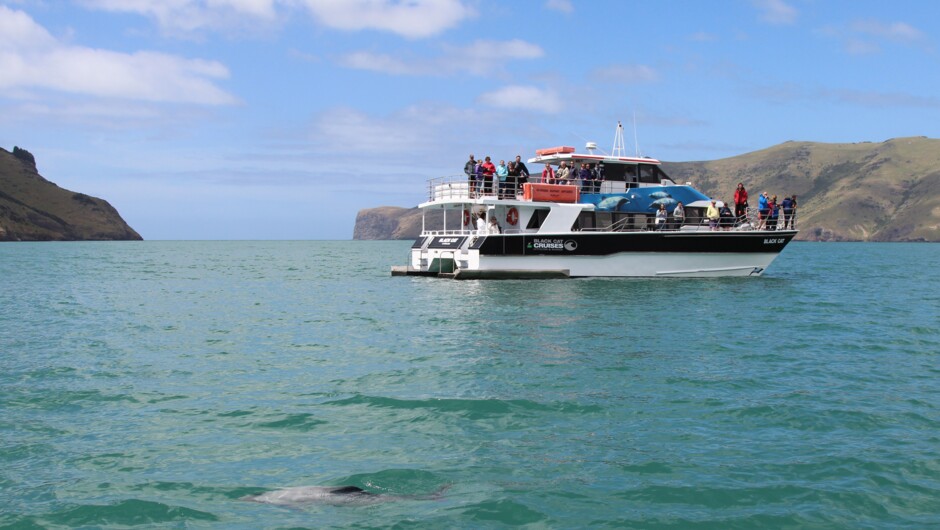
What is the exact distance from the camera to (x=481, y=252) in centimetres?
3331

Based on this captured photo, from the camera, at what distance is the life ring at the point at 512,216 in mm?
34894

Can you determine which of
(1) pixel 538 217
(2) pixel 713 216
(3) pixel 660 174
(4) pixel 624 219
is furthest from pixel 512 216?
(2) pixel 713 216

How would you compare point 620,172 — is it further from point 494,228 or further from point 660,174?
point 494,228

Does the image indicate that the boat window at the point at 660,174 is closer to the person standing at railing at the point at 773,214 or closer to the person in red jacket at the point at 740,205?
the person in red jacket at the point at 740,205

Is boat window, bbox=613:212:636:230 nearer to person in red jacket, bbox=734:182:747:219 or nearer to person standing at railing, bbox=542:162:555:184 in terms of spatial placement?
person standing at railing, bbox=542:162:555:184

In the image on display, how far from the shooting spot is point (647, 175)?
3691 centimetres

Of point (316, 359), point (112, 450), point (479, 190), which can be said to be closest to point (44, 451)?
point (112, 450)

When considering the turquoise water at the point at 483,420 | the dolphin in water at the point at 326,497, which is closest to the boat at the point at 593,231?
the turquoise water at the point at 483,420

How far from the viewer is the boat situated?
110ft

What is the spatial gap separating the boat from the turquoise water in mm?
11101

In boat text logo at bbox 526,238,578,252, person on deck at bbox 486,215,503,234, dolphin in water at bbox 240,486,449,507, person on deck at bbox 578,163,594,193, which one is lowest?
dolphin in water at bbox 240,486,449,507

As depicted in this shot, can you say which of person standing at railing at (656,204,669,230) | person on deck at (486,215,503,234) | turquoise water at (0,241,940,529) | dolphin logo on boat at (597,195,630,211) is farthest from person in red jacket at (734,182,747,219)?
turquoise water at (0,241,940,529)

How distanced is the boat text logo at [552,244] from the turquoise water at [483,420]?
1095cm

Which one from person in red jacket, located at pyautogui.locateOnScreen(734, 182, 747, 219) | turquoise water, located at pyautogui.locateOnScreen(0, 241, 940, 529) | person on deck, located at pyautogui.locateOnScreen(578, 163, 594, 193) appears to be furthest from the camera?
person on deck, located at pyautogui.locateOnScreen(578, 163, 594, 193)
